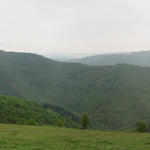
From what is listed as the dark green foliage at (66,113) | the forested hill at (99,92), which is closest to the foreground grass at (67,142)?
the forested hill at (99,92)

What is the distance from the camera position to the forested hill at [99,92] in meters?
112

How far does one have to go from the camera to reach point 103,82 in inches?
6683

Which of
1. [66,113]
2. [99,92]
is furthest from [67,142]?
[99,92]

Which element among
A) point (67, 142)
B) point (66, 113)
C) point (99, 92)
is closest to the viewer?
point (67, 142)

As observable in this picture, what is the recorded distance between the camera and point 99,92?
513 feet

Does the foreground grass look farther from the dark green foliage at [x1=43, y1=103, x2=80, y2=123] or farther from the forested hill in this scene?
the dark green foliage at [x1=43, y1=103, x2=80, y2=123]

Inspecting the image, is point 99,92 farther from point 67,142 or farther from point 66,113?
point 67,142

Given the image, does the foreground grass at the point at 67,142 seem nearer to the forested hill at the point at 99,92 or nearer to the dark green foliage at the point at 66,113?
the forested hill at the point at 99,92

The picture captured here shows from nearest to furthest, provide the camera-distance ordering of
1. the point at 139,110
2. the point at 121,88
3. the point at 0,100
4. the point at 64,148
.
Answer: the point at 64,148
the point at 0,100
the point at 139,110
the point at 121,88

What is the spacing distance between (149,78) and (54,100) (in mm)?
80625

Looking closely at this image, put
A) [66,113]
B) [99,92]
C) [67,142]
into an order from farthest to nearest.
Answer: [99,92]
[66,113]
[67,142]

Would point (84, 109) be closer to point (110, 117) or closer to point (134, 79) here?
point (110, 117)

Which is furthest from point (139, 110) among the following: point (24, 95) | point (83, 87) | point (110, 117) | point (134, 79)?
point (24, 95)

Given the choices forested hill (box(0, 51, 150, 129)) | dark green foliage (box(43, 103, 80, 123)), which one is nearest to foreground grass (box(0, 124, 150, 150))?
forested hill (box(0, 51, 150, 129))
